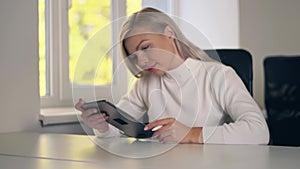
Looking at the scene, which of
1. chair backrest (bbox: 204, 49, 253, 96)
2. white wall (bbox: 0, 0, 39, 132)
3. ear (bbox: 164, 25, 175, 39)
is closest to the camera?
A: ear (bbox: 164, 25, 175, 39)

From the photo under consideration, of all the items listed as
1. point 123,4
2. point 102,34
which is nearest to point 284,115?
point 123,4

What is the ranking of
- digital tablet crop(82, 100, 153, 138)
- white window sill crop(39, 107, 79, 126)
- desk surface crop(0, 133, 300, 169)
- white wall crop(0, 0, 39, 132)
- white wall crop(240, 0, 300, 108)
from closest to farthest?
desk surface crop(0, 133, 300, 169) < digital tablet crop(82, 100, 153, 138) < white wall crop(0, 0, 39, 132) < white window sill crop(39, 107, 79, 126) < white wall crop(240, 0, 300, 108)

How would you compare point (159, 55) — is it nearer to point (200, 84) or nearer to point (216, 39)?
point (200, 84)

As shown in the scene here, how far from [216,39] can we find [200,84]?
47.7 inches

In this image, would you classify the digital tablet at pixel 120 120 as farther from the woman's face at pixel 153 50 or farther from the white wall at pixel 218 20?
the white wall at pixel 218 20

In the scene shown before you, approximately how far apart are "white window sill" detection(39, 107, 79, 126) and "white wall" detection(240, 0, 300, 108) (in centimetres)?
129

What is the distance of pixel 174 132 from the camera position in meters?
1.24

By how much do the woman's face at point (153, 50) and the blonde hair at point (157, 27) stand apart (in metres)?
0.02

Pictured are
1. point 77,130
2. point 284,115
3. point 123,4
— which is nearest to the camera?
point 77,130

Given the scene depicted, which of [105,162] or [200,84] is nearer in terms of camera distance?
[105,162]

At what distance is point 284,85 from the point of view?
2594 millimetres

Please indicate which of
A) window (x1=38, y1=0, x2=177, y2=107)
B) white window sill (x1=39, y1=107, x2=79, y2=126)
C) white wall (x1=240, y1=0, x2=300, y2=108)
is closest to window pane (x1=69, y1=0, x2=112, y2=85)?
window (x1=38, y1=0, x2=177, y2=107)

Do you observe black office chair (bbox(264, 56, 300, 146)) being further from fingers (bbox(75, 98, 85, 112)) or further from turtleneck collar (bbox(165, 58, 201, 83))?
fingers (bbox(75, 98, 85, 112))

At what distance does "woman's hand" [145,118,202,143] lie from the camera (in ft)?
4.05
